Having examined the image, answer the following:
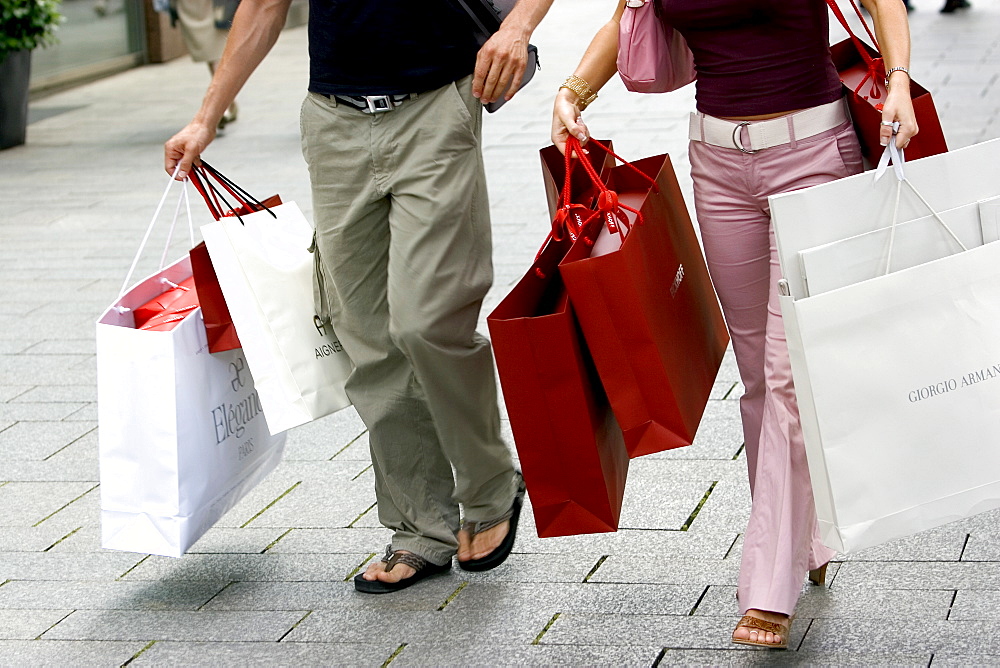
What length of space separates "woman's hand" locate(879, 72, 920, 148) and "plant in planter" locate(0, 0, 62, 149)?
8.97 metres

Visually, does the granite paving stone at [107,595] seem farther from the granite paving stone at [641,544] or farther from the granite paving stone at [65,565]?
the granite paving stone at [641,544]

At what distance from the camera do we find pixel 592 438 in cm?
284

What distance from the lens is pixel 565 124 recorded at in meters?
2.93

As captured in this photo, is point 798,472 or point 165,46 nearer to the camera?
point 798,472

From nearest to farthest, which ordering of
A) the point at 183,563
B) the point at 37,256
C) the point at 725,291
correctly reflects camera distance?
the point at 725,291 → the point at 183,563 → the point at 37,256

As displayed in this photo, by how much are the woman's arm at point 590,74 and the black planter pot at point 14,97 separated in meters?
8.68

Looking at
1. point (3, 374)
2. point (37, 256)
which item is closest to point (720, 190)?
point (3, 374)

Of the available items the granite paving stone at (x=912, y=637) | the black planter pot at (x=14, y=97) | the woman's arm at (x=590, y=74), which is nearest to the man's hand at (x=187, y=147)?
the woman's arm at (x=590, y=74)

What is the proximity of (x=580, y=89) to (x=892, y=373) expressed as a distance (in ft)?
3.15

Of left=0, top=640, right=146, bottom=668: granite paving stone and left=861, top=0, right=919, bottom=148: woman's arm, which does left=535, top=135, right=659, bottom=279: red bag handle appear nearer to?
left=861, top=0, right=919, bottom=148: woman's arm

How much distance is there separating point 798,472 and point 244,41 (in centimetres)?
175

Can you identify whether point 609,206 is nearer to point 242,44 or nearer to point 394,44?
point 394,44

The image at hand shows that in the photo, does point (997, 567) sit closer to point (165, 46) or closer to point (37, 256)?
point (37, 256)

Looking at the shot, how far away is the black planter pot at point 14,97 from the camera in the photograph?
1079 centimetres
